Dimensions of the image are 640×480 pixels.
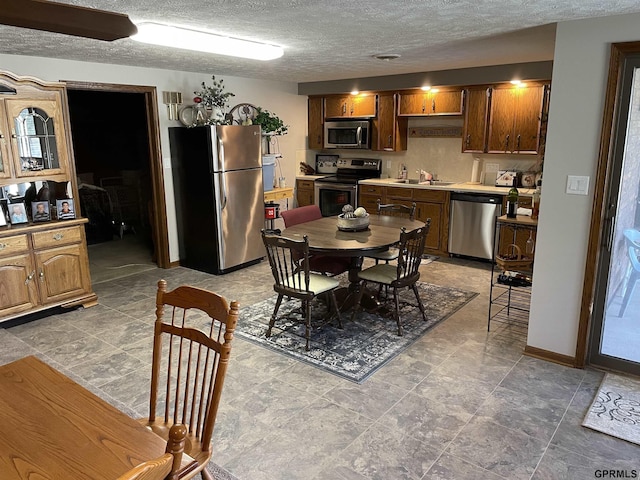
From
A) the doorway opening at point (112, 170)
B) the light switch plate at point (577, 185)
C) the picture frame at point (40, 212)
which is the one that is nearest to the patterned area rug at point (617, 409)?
the light switch plate at point (577, 185)

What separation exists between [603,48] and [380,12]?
1355 mm

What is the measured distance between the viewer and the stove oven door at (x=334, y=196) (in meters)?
6.58

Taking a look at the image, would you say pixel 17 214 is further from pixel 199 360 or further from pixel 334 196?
pixel 334 196

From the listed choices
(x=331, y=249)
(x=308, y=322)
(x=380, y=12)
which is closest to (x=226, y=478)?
(x=308, y=322)

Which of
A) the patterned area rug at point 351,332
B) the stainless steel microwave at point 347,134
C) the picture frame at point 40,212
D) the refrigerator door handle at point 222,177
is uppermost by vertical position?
the stainless steel microwave at point 347,134

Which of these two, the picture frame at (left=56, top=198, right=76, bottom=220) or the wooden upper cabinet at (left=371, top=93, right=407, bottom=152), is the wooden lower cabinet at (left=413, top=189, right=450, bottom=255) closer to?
the wooden upper cabinet at (left=371, top=93, right=407, bottom=152)

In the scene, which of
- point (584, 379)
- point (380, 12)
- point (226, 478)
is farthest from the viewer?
point (584, 379)

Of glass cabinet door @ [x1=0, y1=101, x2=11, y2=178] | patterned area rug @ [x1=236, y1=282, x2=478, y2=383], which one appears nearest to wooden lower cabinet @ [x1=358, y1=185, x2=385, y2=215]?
patterned area rug @ [x1=236, y1=282, x2=478, y2=383]

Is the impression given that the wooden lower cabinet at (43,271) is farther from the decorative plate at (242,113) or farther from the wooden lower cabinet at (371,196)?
the wooden lower cabinet at (371,196)

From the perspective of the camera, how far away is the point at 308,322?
347 cm

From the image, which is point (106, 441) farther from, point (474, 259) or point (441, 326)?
point (474, 259)

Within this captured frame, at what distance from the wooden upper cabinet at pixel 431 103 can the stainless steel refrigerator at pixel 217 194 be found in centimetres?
206

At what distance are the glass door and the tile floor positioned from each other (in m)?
0.24

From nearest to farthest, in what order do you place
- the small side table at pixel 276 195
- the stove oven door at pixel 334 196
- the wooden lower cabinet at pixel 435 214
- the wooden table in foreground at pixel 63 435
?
the wooden table in foreground at pixel 63 435 → the wooden lower cabinet at pixel 435 214 → the small side table at pixel 276 195 → the stove oven door at pixel 334 196
